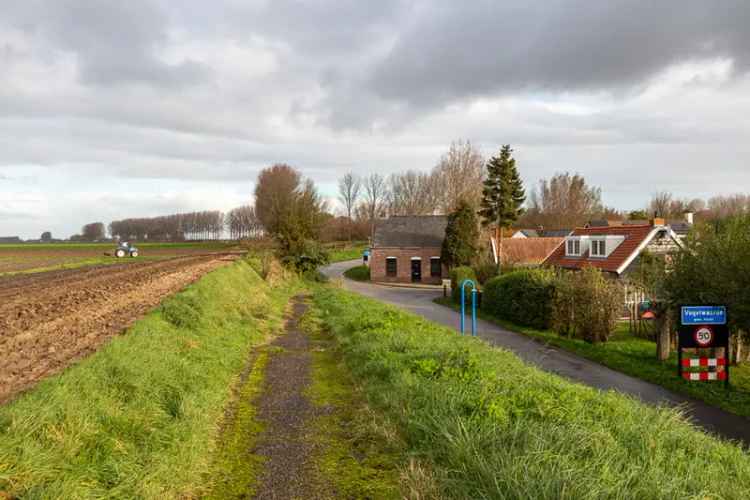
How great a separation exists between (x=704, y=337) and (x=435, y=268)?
32.2 m

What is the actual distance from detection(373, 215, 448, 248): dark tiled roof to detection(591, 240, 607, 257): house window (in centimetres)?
1723

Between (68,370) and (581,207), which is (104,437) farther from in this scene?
(581,207)

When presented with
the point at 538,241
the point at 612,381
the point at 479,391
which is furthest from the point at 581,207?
the point at 479,391

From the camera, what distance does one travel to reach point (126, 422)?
6.38m

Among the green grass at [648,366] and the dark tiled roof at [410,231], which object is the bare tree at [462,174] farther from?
the green grass at [648,366]

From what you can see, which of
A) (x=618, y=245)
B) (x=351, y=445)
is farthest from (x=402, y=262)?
(x=351, y=445)

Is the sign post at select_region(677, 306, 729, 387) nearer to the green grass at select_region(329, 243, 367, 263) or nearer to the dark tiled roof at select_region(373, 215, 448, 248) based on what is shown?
the dark tiled roof at select_region(373, 215, 448, 248)

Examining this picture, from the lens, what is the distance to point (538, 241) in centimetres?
4344

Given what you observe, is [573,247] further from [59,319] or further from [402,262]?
[59,319]

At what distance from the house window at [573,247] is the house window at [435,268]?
14.6 meters

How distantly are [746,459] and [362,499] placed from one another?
4307 mm

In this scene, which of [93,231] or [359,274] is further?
[93,231]

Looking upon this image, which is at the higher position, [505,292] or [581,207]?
[581,207]

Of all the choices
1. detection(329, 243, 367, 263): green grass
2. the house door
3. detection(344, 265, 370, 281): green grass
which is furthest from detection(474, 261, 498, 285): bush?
detection(329, 243, 367, 263): green grass
